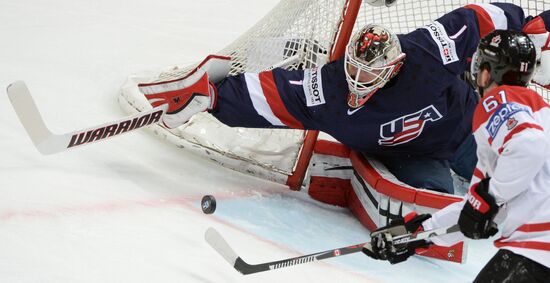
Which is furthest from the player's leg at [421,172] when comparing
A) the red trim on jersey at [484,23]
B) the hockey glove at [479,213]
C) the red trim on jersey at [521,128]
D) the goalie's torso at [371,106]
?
the red trim on jersey at [521,128]

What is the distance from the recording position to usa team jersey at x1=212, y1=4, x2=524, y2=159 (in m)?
2.80

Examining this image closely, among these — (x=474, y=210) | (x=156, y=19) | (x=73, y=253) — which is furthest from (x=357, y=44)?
(x=156, y=19)

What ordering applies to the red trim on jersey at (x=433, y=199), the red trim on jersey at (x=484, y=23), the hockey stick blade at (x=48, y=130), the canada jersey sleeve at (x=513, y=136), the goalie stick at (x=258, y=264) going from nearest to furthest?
the canada jersey sleeve at (x=513, y=136), the goalie stick at (x=258, y=264), the hockey stick blade at (x=48, y=130), the red trim on jersey at (x=433, y=199), the red trim on jersey at (x=484, y=23)

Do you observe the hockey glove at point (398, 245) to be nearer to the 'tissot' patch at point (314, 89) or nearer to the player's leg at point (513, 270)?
the player's leg at point (513, 270)

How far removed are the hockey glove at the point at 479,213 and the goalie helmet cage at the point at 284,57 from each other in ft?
3.99

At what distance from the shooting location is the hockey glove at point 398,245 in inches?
85.4

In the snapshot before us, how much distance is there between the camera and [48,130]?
263 centimetres

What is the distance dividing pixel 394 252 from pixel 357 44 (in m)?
0.78

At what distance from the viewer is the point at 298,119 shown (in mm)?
A: 2932

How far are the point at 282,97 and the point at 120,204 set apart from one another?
2.23 ft

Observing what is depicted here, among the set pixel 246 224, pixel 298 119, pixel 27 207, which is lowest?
pixel 246 224

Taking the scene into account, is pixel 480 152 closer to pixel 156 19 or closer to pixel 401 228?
pixel 401 228

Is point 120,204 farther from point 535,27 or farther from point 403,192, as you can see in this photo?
point 535,27

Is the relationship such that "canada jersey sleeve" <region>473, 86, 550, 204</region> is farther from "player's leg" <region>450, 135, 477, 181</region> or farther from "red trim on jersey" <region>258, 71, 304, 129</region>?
"player's leg" <region>450, 135, 477, 181</region>
